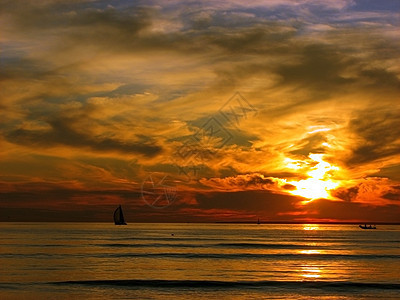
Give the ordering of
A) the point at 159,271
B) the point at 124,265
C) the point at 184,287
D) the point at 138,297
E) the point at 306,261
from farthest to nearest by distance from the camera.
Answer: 1. the point at 306,261
2. the point at 124,265
3. the point at 159,271
4. the point at 184,287
5. the point at 138,297

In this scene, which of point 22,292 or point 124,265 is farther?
point 124,265

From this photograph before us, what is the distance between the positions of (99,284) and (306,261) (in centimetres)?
4824

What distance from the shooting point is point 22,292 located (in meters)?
59.8

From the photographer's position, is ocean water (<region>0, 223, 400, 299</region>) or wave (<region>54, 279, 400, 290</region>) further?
wave (<region>54, 279, 400, 290</region>)

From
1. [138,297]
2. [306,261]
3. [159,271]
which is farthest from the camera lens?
[306,261]

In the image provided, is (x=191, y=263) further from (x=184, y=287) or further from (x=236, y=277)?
(x=184, y=287)

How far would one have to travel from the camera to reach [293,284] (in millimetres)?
67938

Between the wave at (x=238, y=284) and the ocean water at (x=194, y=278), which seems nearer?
the ocean water at (x=194, y=278)

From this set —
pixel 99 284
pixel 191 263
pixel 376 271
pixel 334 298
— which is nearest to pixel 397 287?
pixel 334 298

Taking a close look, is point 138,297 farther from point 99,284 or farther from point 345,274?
point 345,274

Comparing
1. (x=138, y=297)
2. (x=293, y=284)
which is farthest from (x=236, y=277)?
(x=138, y=297)

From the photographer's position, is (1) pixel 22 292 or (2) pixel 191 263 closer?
(1) pixel 22 292

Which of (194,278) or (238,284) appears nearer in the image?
(238,284)

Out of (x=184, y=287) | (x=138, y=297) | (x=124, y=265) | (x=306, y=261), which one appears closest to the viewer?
(x=138, y=297)
